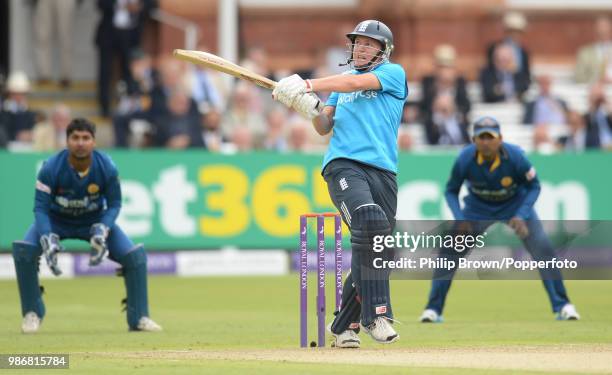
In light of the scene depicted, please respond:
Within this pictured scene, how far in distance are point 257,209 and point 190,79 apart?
3162 mm

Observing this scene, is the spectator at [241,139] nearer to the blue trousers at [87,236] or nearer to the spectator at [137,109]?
the spectator at [137,109]

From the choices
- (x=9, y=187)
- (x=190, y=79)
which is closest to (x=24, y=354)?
(x=9, y=187)

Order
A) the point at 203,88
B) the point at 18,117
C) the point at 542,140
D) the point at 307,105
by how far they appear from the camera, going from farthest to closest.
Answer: the point at 203,88, the point at 18,117, the point at 542,140, the point at 307,105

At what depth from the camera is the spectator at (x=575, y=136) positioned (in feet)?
69.6

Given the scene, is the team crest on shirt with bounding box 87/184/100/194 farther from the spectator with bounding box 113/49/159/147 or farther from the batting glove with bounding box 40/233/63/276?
the spectator with bounding box 113/49/159/147

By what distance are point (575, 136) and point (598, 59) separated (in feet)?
8.41

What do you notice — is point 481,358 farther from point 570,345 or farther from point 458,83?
point 458,83

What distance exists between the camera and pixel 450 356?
10203 millimetres

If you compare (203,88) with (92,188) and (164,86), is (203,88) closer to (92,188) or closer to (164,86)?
(164,86)

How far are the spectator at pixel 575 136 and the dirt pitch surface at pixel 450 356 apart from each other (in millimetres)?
10528

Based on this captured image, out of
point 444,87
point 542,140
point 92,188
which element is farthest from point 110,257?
point 444,87

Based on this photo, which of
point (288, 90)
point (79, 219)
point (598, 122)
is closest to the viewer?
point (288, 90)

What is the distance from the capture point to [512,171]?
1388 centimetres

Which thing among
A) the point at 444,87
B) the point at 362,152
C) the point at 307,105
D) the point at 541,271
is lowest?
the point at 541,271
